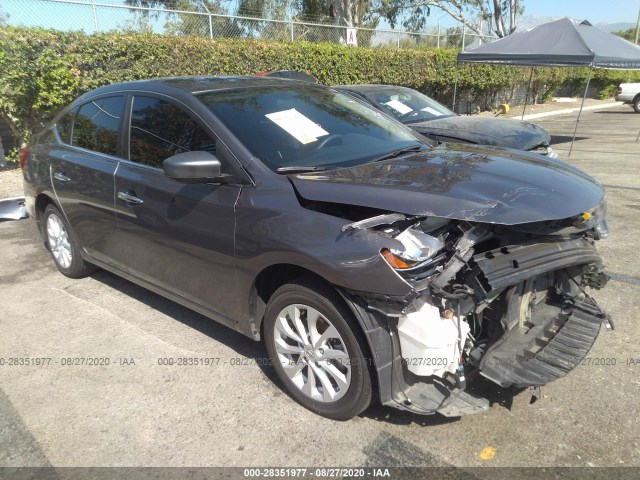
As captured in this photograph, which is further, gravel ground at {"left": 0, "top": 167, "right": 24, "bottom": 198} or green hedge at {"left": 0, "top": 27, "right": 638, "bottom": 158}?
green hedge at {"left": 0, "top": 27, "right": 638, "bottom": 158}

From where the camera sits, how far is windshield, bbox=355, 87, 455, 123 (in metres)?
7.74

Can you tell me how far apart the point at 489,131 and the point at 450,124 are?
0.61 metres

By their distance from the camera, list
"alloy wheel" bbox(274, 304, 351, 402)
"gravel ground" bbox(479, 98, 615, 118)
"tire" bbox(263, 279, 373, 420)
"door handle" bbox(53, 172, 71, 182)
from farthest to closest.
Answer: "gravel ground" bbox(479, 98, 615, 118) → "door handle" bbox(53, 172, 71, 182) → "alloy wheel" bbox(274, 304, 351, 402) → "tire" bbox(263, 279, 373, 420)

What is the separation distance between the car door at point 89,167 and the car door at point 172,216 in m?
0.20

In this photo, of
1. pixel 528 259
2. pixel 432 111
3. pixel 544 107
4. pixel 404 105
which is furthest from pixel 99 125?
pixel 544 107

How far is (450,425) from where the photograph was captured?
2.70 m

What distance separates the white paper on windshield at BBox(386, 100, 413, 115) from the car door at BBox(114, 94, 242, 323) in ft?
16.4

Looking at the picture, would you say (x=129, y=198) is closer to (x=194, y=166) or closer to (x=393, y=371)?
(x=194, y=166)

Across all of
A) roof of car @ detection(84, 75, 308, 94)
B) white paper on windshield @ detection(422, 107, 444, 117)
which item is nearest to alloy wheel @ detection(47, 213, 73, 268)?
roof of car @ detection(84, 75, 308, 94)

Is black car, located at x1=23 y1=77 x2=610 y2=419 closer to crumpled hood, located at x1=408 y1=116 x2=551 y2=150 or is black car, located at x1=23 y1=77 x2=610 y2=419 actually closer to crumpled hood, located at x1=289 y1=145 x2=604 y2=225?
crumpled hood, located at x1=289 y1=145 x2=604 y2=225

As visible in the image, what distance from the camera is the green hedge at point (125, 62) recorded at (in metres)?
8.23

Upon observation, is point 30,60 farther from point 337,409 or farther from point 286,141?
point 337,409

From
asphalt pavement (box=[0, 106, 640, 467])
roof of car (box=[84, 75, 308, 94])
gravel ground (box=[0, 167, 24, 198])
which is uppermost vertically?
roof of car (box=[84, 75, 308, 94])

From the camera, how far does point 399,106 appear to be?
7.98 meters
